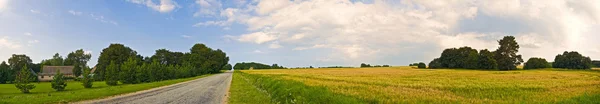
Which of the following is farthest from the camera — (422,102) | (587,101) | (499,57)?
(499,57)

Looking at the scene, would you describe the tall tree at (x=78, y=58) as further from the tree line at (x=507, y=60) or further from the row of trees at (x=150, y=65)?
the tree line at (x=507, y=60)

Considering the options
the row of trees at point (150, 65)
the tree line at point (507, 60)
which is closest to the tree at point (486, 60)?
the tree line at point (507, 60)

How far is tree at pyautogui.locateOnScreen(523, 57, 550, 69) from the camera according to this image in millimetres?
93812

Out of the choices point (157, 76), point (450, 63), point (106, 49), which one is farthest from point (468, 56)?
point (106, 49)

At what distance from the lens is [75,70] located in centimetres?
10875

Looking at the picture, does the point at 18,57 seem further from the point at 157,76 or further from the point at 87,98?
the point at 87,98

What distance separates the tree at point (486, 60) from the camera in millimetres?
84681

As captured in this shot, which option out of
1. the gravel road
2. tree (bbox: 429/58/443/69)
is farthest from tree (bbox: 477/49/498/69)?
the gravel road

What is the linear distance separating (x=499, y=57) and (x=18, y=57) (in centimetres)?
14446

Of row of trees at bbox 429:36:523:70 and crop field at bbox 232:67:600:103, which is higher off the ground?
row of trees at bbox 429:36:523:70

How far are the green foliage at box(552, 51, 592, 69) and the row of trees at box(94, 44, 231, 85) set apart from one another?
90.9m

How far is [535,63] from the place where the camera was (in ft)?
309

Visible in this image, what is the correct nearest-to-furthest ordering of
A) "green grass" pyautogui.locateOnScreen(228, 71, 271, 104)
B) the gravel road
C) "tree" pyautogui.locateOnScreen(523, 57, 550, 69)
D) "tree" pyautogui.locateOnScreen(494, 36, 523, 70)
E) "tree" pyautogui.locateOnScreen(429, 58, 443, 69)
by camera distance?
"green grass" pyautogui.locateOnScreen(228, 71, 271, 104)
the gravel road
"tree" pyautogui.locateOnScreen(494, 36, 523, 70)
"tree" pyautogui.locateOnScreen(523, 57, 550, 69)
"tree" pyautogui.locateOnScreen(429, 58, 443, 69)

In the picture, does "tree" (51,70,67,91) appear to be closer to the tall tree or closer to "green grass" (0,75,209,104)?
"green grass" (0,75,209,104)
